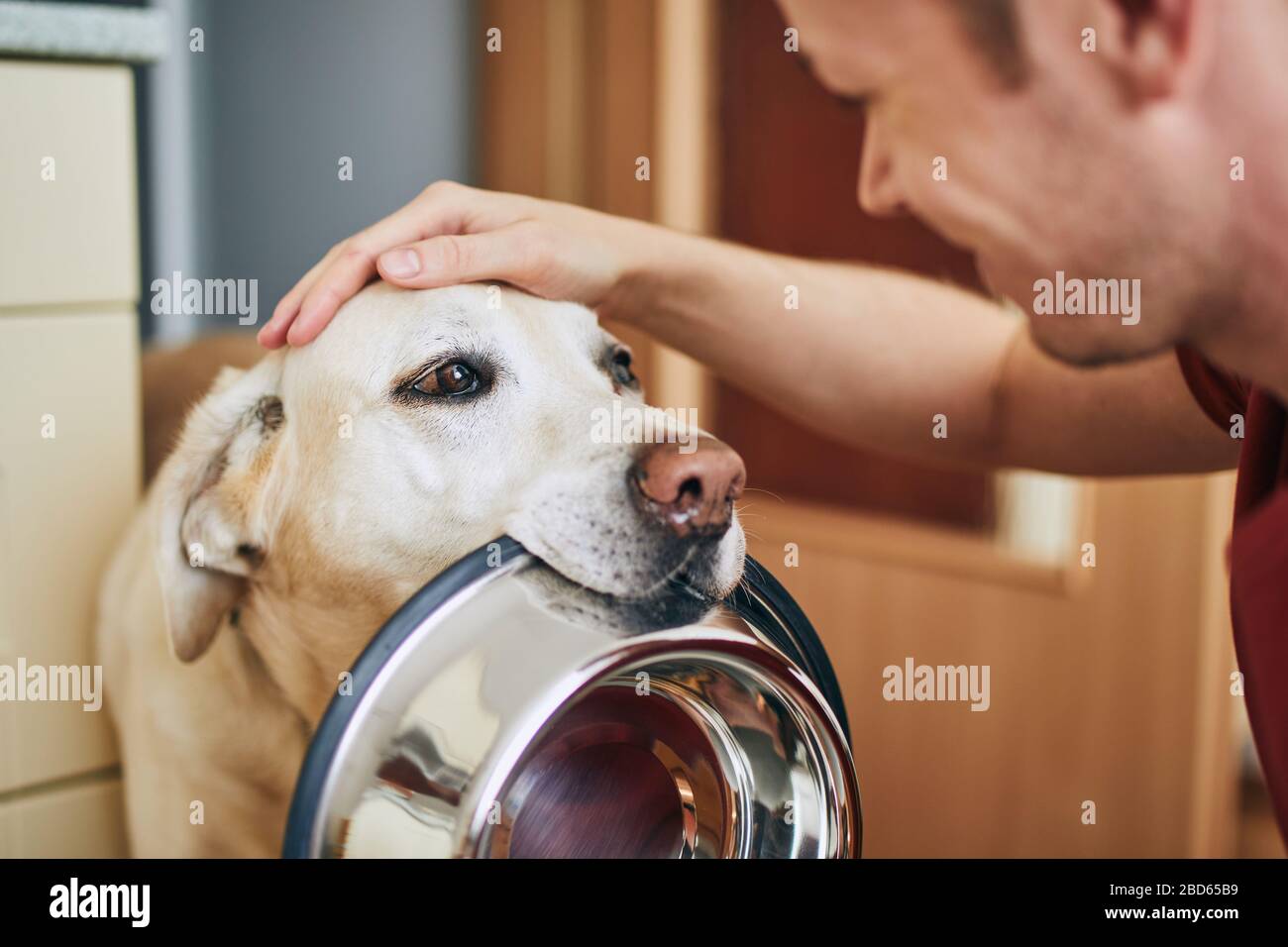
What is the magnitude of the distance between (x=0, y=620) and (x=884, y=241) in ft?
6.05

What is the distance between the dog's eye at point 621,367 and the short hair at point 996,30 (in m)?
0.45

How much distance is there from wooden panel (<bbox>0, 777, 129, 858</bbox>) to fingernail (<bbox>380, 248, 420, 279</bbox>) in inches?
15.4

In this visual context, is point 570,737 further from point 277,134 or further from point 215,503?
point 277,134

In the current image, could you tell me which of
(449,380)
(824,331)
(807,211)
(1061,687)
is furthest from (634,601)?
(807,211)

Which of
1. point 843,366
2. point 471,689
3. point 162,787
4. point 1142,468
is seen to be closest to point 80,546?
point 162,787

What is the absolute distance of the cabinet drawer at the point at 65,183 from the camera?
601 mm

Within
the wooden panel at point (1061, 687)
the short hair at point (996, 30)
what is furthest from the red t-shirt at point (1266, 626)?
the wooden panel at point (1061, 687)

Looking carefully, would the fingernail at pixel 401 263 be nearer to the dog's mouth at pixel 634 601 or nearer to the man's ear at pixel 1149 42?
the dog's mouth at pixel 634 601

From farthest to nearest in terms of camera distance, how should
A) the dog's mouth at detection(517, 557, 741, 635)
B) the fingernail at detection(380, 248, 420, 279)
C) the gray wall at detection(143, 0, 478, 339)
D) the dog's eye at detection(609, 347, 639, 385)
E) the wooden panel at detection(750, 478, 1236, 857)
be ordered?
the wooden panel at detection(750, 478, 1236, 857) < the gray wall at detection(143, 0, 478, 339) < the dog's eye at detection(609, 347, 639, 385) < the fingernail at detection(380, 248, 420, 279) < the dog's mouth at detection(517, 557, 741, 635)

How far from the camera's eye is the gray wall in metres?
1.10

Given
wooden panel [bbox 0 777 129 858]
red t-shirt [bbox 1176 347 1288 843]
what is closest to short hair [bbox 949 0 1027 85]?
red t-shirt [bbox 1176 347 1288 843]

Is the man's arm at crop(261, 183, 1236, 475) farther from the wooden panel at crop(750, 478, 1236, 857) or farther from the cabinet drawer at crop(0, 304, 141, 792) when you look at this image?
the wooden panel at crop(750, 478, 1236, 857)

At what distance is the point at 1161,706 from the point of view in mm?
1869
